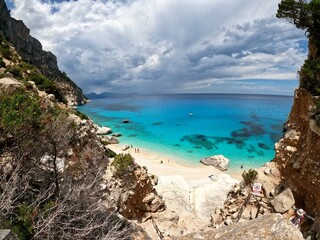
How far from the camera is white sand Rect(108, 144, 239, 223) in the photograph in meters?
23.6

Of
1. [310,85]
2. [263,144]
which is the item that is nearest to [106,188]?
[310,85]

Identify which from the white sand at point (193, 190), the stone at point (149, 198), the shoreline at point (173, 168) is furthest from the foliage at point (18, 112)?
the shoreline at point (173, 168)

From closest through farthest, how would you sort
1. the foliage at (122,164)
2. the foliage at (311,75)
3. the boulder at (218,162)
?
the foliage at (311,75)
the foliage at (122,164)
the boulder at (218,162)

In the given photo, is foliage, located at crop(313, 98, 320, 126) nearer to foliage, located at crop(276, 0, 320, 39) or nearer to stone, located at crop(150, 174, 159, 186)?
foliage, located at crop(276, 0, 320, 39)

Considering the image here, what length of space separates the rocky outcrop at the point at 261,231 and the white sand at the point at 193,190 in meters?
17.2

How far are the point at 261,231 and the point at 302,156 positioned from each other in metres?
11.8

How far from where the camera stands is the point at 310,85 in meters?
14.1

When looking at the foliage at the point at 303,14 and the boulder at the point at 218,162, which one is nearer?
the foliage at the point at 303,14

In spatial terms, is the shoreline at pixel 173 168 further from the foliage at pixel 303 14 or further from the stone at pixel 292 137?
the foliage at pixel 303 14

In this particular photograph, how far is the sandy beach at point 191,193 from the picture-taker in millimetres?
20625

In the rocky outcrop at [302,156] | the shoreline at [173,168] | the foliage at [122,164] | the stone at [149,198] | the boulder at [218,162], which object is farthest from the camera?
the boulder at [218,162]

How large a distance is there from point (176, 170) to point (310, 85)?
24.1 m

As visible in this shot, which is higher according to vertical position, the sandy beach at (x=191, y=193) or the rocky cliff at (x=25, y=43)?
the rocky cliff at (x=25, y=43)

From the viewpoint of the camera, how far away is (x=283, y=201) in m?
14.2
